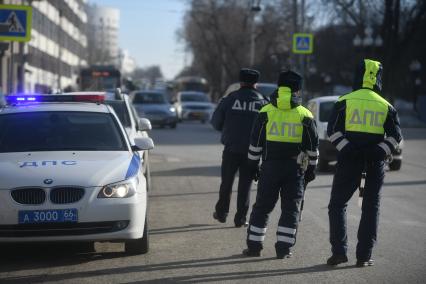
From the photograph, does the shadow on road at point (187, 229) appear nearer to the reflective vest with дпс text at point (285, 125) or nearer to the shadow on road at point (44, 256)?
the shadow on road at point (44, 256)

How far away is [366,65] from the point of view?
760cm

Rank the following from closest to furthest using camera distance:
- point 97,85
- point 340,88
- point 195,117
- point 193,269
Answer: point 193,269 → point 195,117 → point 97,85 → point 340,88

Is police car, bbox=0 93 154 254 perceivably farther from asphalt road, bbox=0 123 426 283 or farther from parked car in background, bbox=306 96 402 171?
parked car in background, bbox=306 96 402 171

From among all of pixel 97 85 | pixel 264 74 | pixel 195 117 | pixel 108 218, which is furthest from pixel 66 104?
pixel 264 74

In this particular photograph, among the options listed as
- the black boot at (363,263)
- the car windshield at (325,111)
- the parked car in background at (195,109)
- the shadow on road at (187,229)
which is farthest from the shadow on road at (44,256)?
the parked car in background at (195,109)

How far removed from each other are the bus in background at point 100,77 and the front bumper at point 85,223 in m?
40.2

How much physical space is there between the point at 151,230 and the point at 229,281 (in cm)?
290

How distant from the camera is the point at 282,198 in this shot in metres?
7.88

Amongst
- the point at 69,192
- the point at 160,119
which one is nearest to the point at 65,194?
the point at 69,192

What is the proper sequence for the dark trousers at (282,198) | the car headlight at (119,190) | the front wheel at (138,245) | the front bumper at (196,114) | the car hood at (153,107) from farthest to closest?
1. the front bumper at (196,114)
2. the car hood at (153,107)
3. the front wheel at (138,245)
4. the dark trousers at (282,198)
5. the car headlight at (119,190)

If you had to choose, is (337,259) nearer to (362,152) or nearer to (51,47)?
(362,152)

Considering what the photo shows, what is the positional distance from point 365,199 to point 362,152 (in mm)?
450

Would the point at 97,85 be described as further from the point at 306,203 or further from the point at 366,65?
the point at 366,65

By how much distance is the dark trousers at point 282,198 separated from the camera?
776cm
